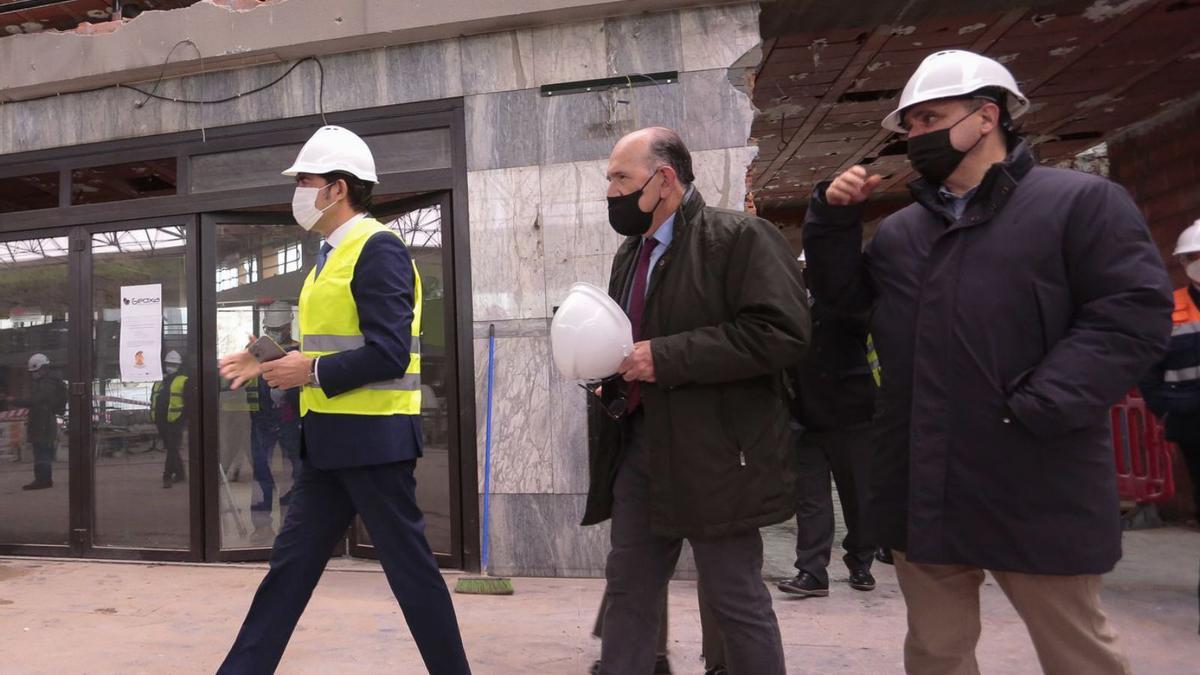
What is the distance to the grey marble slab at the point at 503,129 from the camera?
5.04m

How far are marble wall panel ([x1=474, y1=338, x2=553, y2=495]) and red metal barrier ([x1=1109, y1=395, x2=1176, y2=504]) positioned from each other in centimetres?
443

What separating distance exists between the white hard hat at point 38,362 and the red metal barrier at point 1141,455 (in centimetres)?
790

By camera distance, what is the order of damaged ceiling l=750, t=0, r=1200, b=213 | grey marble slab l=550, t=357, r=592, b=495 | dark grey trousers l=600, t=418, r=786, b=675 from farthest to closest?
damaged ceiling l=750, t=0, r=1200, b=213 → grey marble slab l=550, t=357, r=592, b=495 → dark grey trousers l=600, t=418, r=786, b=675

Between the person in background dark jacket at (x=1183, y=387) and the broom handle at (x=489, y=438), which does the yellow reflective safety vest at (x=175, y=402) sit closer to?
the broom handle at (x=489, y=438)

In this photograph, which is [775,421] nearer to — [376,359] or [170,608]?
[376,359]

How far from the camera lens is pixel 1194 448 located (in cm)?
427

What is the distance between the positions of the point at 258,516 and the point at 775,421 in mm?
4397

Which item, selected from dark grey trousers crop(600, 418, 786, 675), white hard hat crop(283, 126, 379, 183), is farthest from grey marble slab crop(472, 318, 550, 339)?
dark grey trousers crop(600, 418, 786, 675)

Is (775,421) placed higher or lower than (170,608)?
higher

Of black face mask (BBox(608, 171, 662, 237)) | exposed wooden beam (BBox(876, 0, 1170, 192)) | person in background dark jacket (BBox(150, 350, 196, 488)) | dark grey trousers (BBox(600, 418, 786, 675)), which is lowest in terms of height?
dark grey trousers (BBox(600, 418, 786, 675))

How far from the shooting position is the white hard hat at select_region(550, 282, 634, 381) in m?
2.30

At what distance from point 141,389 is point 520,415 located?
280cm

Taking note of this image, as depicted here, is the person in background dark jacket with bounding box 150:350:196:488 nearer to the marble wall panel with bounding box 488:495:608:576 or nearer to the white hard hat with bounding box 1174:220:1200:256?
the marble wall panel with bounding box 488:495:608:576

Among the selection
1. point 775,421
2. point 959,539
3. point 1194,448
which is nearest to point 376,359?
point 775,421
